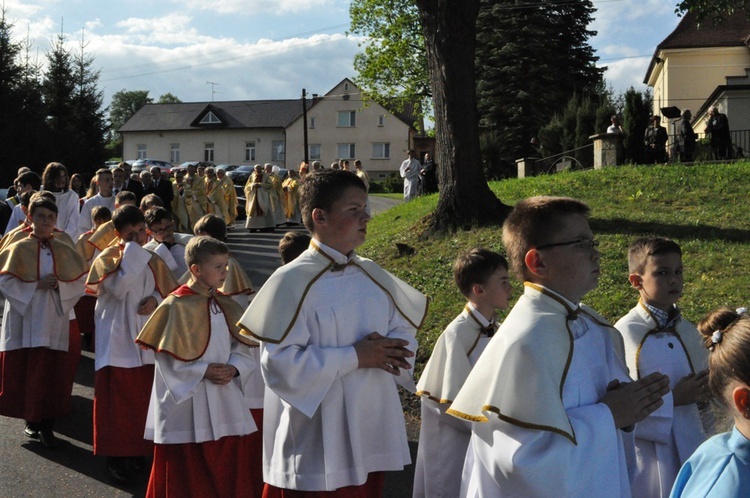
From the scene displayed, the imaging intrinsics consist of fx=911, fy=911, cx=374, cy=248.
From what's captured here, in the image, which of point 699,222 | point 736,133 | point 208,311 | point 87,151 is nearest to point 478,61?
point 736,133

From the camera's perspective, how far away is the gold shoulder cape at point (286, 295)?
439 cm

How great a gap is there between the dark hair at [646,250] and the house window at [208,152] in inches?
3253

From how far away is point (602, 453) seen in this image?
336 centimetres

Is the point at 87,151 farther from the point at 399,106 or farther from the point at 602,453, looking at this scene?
the point at 602,453

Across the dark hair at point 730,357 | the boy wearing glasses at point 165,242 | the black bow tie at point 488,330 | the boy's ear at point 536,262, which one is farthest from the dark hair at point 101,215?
the dark hair at point 730,357

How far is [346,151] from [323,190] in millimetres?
77986

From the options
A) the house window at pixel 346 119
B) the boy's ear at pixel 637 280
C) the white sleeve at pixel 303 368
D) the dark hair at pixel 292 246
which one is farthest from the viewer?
the house window at pixel 346 119

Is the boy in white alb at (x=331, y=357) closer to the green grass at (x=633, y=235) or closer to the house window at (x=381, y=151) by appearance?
the green grass at (x=633, y=235)

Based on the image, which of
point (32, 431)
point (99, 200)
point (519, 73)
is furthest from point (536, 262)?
point (519, 73)

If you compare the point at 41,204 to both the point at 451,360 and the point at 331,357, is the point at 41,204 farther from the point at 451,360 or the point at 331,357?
the point at 331,357

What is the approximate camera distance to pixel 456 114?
14227mm

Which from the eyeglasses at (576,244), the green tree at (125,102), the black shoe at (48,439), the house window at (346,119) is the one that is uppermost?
the green tree at (125,102)

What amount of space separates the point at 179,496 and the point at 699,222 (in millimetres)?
9153

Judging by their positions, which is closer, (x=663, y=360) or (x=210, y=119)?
(x=663, y=360)
